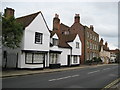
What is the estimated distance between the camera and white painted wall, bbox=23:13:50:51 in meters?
24.4

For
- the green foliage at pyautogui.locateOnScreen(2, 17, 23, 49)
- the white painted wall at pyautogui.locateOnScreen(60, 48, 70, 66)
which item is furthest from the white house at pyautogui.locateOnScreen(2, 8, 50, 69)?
the white painted wall at pyautogui.locateOnScreen(60, 48, 70, 66)

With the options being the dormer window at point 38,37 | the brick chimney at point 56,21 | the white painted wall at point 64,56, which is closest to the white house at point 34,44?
the dormer window at point 38,37

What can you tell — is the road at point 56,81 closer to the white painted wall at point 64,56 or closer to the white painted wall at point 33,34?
the white painted wall at point 33,34

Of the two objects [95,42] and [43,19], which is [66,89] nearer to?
[43,19]

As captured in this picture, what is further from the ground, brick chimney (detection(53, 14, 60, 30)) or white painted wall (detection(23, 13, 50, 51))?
brick chimney (detection(53, 14, 60, 30))

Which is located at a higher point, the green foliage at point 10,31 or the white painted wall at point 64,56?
the green foliage at point 10,31

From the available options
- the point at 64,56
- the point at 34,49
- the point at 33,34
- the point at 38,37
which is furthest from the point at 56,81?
the point at 64,56

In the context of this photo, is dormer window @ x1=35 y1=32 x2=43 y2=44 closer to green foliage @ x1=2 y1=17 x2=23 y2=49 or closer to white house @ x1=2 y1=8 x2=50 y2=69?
white house @ x1=2 y1=8 x2=50 y2=69

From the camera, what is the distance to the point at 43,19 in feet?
89.8

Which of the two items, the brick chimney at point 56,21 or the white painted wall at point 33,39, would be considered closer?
the white painted wall at point 33,39

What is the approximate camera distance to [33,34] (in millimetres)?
25484

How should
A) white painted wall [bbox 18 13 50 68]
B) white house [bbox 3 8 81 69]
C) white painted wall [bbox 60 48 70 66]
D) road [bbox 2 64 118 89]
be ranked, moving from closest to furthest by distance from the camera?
road [bbox 2 64 118 89] → white painted wall [bbox 18 13 50 68] → white house [bbox 3 8 81 69] → white painted wall [bbox 60 48 70 66]

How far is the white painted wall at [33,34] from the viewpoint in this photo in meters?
24.4

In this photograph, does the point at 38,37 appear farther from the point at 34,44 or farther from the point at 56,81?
the point at 56,81
